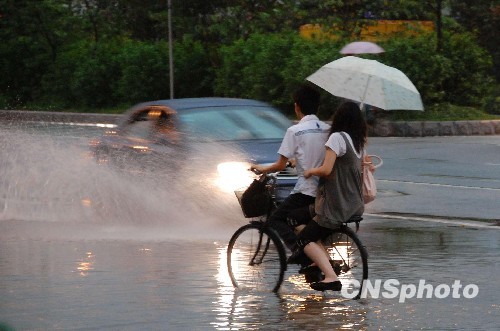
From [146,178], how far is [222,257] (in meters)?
3.39

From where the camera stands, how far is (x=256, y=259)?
10805mm

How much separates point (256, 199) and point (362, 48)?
849 inches

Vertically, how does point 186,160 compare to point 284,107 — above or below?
above

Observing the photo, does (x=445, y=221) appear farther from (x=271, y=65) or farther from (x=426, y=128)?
(x=271, y=65)

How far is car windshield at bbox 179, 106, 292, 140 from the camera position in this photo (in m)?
15.9

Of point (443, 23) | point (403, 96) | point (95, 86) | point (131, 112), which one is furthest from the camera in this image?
point (95, 86)

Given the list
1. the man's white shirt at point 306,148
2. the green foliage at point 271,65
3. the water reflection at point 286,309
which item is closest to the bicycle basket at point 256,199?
the man's white shirt at point 306,148

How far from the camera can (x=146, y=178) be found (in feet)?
52.3

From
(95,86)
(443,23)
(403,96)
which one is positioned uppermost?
(403,96)

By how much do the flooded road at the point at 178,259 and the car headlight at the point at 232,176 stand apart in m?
0.19

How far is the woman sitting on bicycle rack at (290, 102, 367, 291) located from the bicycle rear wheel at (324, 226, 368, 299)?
12cm

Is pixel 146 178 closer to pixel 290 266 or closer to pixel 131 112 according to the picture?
pixel 131 112

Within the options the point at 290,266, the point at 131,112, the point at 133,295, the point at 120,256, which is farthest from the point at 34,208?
the point at 133,295

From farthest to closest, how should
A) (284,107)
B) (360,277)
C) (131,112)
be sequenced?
(284,107), (131,112), (360,277)
